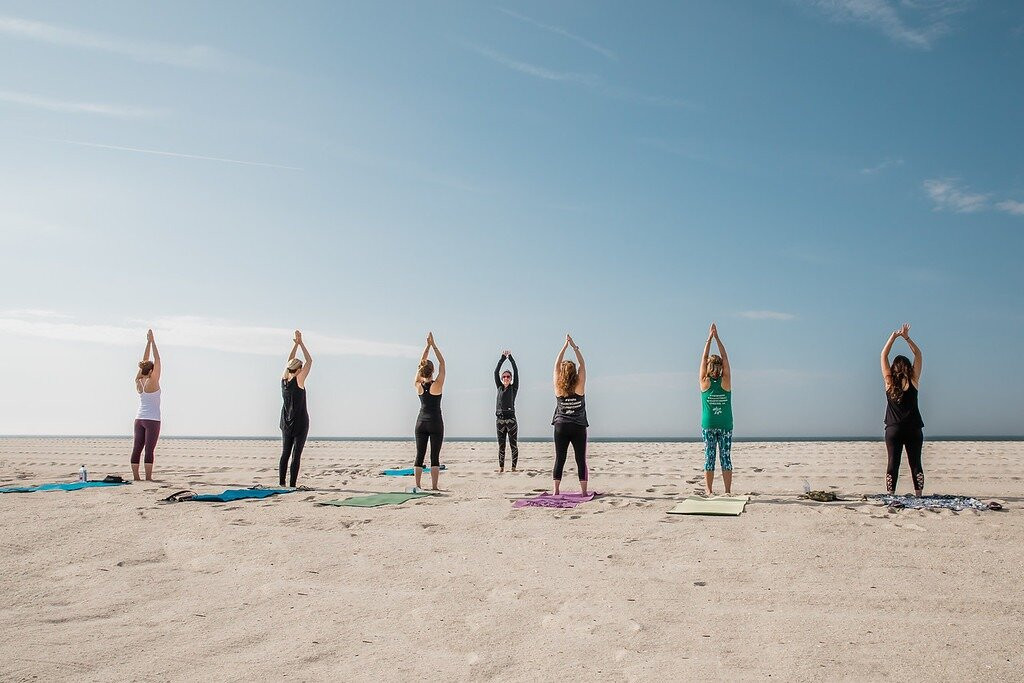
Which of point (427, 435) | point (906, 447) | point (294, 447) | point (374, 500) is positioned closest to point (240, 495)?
point (294, 447)

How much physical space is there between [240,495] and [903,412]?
9.08 meters

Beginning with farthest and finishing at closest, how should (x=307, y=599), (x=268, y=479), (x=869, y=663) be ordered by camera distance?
(x=268, y=479) < (x=307, y=599) < (x=869, y=663)

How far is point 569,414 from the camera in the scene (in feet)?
29.3

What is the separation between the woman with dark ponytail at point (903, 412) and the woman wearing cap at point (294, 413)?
863 centimetres

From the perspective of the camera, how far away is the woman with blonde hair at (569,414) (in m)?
8.89

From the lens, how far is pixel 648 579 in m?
5.00

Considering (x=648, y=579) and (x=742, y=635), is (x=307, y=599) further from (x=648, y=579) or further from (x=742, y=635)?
(x=742, y=635)

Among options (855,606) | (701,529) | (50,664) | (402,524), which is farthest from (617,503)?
(50,664)

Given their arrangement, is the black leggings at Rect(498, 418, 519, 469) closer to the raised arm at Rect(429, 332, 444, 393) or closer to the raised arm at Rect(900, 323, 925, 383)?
the raised arm at Rect(429, 332, 444, 393)

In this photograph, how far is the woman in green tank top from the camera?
8.90 meters

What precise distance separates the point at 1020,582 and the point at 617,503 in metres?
4.19

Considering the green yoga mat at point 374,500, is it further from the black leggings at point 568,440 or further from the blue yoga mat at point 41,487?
the blue yoga mat at point 41,487

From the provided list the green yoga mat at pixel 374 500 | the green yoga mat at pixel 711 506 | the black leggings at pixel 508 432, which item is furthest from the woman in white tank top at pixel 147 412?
the green yoga mat at pixel 711 506

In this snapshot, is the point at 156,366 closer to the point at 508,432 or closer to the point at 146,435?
the point at 146,435
